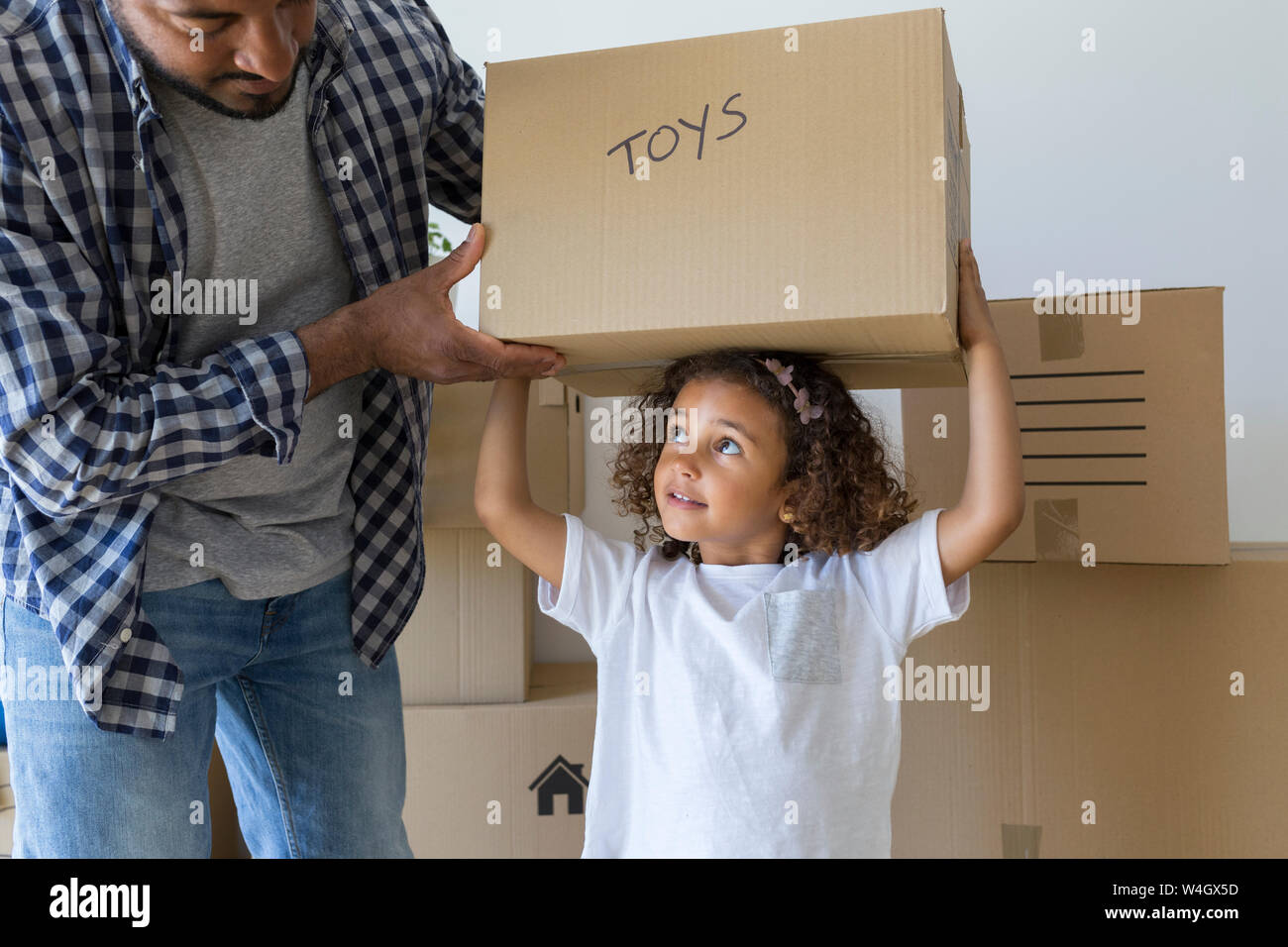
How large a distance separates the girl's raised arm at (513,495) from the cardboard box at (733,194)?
0.15 metres

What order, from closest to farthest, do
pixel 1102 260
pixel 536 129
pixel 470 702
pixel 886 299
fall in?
1. pixel 886 299
2. pixel 536 129
3. pixel 470 702
4. pixel 1102 260

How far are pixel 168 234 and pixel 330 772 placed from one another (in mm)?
519

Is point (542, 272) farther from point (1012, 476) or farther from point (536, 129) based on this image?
point (1012, 476)

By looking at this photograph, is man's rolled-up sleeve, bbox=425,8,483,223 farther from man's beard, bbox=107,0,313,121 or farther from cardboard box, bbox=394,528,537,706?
cardboard box, bbox=394,528,537,706

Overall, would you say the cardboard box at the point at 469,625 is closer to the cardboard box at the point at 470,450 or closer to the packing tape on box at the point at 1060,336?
the cardboard box at the point at 470,450

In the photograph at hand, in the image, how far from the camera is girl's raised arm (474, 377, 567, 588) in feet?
3.37

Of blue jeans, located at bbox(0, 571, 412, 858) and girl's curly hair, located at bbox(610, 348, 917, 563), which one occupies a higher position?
girl's curly hair, located at bbox(610, 348, 917, 563)

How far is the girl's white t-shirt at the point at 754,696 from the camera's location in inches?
35.7

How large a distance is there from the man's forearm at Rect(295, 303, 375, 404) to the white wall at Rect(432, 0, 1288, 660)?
0.94 m

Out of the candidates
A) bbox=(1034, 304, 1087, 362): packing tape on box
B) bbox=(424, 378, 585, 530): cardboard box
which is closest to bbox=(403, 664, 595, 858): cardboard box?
bbox=(424, 378, 585, 530): cardboard box

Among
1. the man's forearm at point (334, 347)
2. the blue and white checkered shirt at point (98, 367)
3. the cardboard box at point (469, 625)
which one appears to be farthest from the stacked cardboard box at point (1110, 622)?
the blue and white checkered shirt at point (98, 367)

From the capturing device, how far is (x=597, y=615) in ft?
3.30
